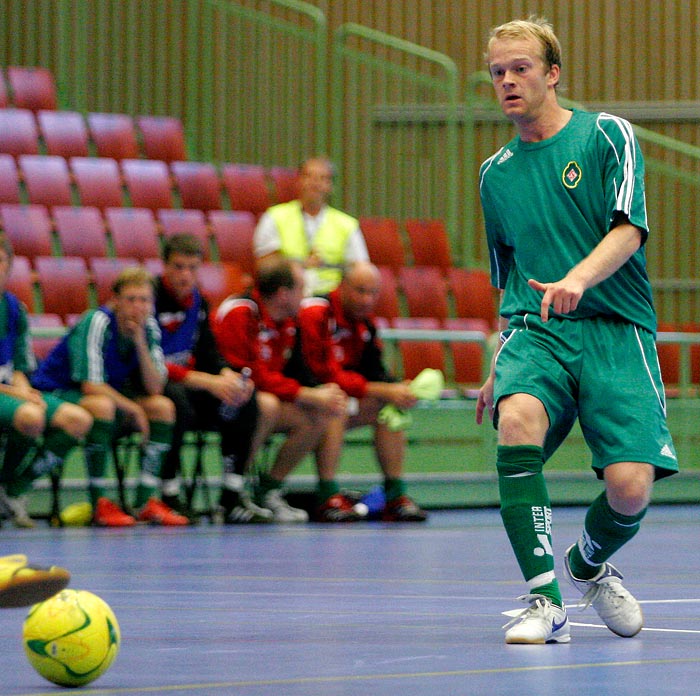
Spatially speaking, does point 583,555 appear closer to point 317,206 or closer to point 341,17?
point 317,206

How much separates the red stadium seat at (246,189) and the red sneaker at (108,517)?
3.50 m

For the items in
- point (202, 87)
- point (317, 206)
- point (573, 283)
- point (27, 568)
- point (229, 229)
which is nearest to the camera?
point (27, 568)

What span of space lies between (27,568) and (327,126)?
1057 centimetres

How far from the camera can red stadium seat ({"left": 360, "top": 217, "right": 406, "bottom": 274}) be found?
11469 mm

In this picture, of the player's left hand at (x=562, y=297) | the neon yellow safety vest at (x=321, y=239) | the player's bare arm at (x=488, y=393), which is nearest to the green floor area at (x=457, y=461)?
the neon yellow safety vest at (x=321, y=239)

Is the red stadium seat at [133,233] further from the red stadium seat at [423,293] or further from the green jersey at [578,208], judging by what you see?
the green jersey at [578,208]

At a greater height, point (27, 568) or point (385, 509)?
point (27, 568)

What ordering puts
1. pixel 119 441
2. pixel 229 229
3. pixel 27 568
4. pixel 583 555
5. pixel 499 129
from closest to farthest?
pixel 27 568 → pixel 583 555 → pixel 119 441 → pixel 229 229 → pixel 499 129

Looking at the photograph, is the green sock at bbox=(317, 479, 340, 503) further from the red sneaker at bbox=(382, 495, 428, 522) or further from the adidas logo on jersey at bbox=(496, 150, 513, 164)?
the adidas logo on jersey at bbox=(496, 150, 513, 164)

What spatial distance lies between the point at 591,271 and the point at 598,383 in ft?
1.05

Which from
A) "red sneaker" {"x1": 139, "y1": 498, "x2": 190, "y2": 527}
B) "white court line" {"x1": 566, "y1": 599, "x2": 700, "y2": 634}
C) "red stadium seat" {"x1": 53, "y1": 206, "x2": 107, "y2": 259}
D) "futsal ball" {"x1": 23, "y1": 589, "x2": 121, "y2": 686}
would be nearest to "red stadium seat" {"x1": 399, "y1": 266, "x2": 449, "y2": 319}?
"red stadium seat" {"x1": 53, "y1": 206, "x2": 107, "y2": 259}

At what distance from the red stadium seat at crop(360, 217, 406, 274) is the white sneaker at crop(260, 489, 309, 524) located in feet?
9.69

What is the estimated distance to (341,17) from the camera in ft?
46.3

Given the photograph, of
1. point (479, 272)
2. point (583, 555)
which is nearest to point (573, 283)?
point (583, 555)
